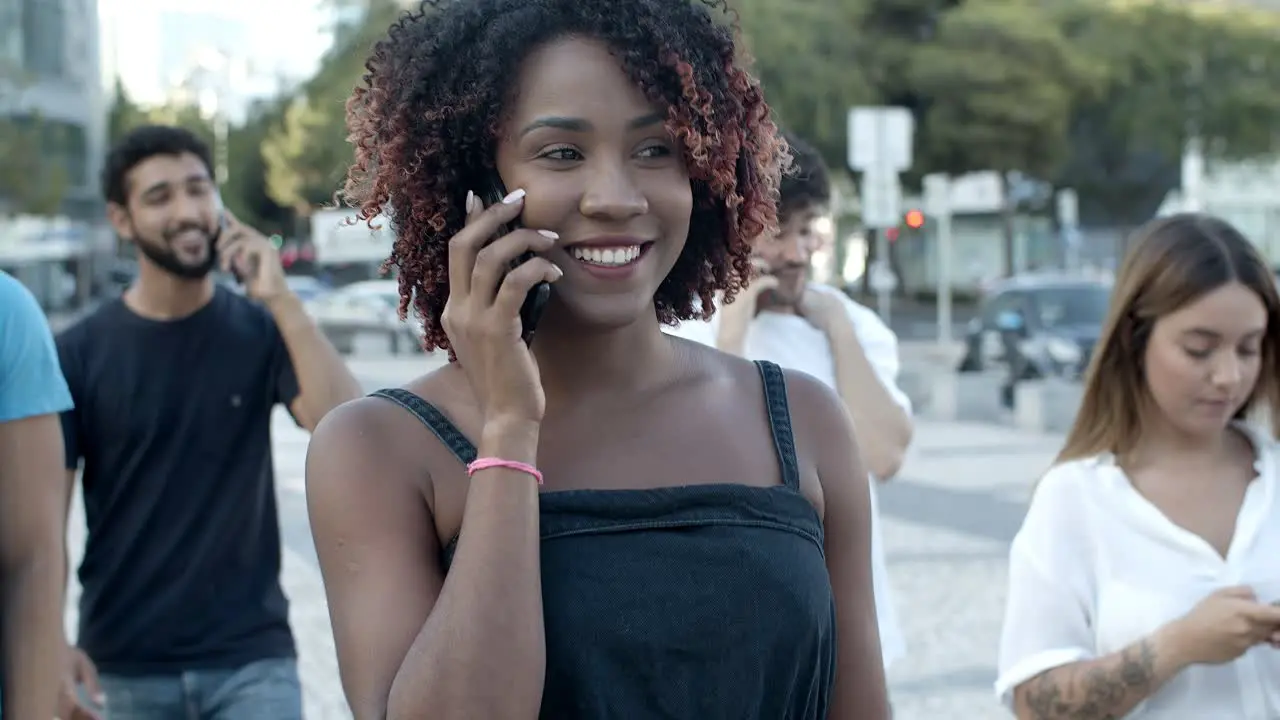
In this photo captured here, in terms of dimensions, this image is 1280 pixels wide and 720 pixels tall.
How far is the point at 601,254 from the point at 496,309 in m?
0.16

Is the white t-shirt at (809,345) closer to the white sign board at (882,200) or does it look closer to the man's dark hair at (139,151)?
the man's dark hair at (139,151)

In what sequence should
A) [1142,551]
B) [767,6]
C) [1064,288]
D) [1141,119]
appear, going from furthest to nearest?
[1141,119] → [767,6] → [1064,288] → [1142,551]

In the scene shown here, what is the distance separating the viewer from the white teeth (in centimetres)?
197

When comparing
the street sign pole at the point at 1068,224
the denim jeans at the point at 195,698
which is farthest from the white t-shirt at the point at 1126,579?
the street sign pole at the point at 1068,224

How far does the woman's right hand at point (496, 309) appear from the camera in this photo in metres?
1.88

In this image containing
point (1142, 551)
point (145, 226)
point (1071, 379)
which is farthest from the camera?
point (1071, 379)

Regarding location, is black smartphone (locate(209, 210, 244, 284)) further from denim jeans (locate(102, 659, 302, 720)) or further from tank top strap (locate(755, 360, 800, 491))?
tank top strap (locate(755, 360, 800, 491))

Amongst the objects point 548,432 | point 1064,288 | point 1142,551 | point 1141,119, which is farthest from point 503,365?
point 1141,119

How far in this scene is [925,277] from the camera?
5831cm

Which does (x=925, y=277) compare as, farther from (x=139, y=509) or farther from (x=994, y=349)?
(x=139, y=509)

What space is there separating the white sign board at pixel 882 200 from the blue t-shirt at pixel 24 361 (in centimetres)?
1710

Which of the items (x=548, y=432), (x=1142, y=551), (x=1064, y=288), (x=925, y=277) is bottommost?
(x=925, y=277)

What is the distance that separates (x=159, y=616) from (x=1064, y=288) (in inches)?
706

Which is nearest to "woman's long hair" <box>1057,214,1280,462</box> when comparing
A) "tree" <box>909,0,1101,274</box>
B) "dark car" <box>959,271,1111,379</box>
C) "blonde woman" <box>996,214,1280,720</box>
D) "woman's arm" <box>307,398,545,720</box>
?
"blonde woman" <box>996,214,1280,720</box>
